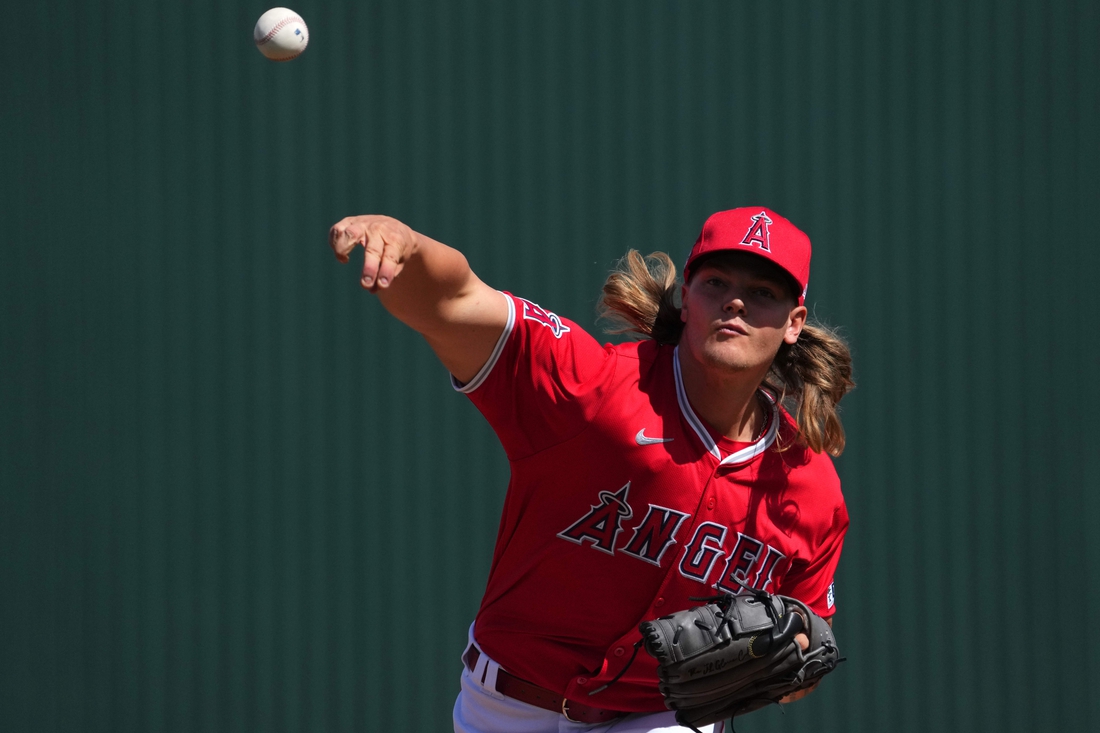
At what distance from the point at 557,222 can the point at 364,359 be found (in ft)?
3.53

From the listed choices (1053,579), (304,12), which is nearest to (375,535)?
(304,12)

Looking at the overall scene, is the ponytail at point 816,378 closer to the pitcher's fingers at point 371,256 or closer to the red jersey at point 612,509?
the red jersey at point 612,509

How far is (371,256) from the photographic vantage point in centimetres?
169

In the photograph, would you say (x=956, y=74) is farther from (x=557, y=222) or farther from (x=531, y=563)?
(x=531, y=563)

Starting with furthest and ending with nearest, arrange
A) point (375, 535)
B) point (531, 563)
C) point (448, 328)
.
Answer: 1. point (375, 535)
2. point (531, 563)
3. point (448, 328)

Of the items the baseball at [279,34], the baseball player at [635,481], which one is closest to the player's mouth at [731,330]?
the baseball player at [635,481]

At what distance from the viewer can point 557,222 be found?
183 inches

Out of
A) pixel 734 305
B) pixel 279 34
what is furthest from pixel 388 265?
pixel 279 34

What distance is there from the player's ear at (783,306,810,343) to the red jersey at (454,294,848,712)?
241mm

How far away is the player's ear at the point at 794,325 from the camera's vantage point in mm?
2572

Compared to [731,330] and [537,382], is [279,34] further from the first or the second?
[731,330]

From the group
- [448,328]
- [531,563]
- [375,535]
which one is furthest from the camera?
[375,535]

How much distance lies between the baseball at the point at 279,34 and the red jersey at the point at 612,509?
142cm

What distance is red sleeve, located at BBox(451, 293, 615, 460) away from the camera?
218cm
